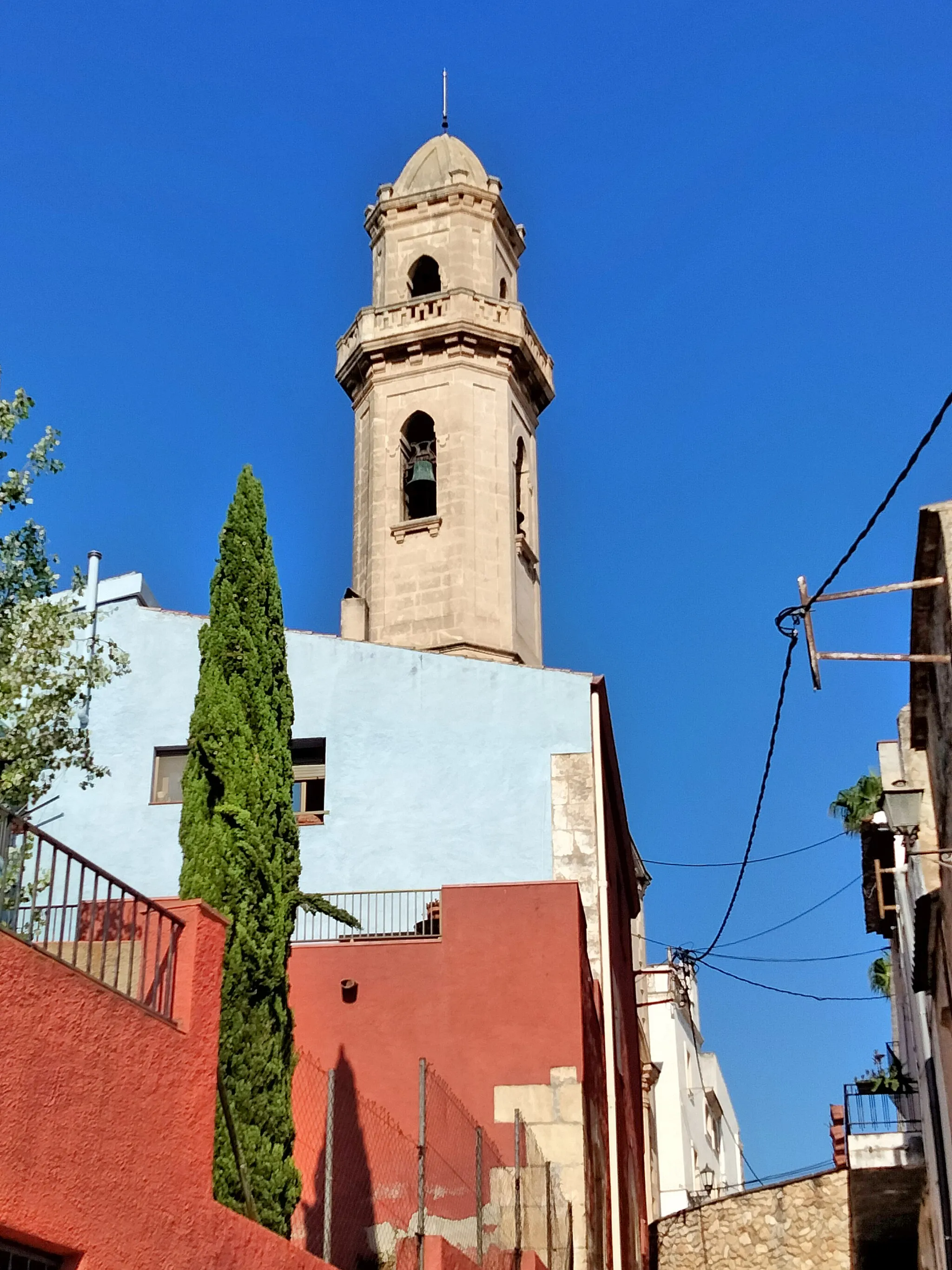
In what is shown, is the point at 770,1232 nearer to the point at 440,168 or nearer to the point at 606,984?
the point at 606,984

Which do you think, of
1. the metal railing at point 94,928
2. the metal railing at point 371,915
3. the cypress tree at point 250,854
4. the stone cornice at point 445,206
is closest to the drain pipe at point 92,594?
the metal railing at point 371,915

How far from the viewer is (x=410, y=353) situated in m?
36.0

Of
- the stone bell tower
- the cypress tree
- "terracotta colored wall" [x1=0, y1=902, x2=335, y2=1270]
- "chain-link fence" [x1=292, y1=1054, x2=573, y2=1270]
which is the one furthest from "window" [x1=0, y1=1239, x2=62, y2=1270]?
the stone bell tower

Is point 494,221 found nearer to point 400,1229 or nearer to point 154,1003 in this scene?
point 400,1229

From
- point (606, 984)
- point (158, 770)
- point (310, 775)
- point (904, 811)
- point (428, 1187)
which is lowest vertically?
point (428, 1187)

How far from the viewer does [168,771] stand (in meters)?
23.4

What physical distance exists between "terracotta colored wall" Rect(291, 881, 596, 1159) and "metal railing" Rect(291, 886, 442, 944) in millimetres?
1442

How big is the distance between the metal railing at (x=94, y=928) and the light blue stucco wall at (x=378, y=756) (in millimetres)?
11114

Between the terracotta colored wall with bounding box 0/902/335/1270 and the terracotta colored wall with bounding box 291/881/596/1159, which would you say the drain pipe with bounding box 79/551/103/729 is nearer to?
the terracotta colored wall with bounding box 291/881/596/1159

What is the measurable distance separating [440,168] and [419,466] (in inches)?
324

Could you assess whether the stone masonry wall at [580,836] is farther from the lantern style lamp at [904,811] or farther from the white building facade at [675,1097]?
the white building facade at [675,1097]

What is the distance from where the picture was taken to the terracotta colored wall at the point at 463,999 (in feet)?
60.5

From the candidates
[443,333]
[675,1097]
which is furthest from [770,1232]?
[443,333]

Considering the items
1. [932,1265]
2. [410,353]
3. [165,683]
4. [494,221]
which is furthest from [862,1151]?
[494,221]
